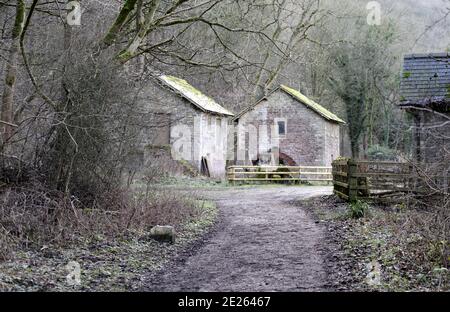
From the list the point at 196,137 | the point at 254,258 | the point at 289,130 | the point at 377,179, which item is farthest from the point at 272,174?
the point at 254,258

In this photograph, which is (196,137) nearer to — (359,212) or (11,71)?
(359,212)

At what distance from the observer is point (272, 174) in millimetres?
32938

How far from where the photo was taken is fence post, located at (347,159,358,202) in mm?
16562

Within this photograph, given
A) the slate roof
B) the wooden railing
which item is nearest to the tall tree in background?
the wooden railing

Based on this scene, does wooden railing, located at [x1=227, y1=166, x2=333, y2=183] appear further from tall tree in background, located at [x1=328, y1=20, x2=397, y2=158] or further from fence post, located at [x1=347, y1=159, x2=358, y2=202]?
fence post, located at [x1=347, y1=159, x2=358, y2=202]

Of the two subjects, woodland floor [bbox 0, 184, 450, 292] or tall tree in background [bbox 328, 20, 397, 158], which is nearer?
woodland floor [bbox 0, 184, 450, 292]

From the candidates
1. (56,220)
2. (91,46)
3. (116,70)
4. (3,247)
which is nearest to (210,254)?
(56,220)

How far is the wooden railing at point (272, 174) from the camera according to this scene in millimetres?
32062

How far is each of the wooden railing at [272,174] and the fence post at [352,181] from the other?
14938 millimetres

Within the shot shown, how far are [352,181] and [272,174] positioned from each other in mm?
16393

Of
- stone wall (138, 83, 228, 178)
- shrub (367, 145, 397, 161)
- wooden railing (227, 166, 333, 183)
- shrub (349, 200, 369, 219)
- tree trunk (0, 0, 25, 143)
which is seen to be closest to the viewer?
tree trunk (0, 0, 25, 143)

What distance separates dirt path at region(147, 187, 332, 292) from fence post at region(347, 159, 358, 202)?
1624 mm

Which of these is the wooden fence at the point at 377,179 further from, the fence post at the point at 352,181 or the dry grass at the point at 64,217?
the dry grass at the point at 64,217

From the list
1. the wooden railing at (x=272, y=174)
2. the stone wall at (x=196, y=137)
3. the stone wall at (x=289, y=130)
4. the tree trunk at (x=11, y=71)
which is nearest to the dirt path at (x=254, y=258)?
the tree trunk at (x=11, y=71)
